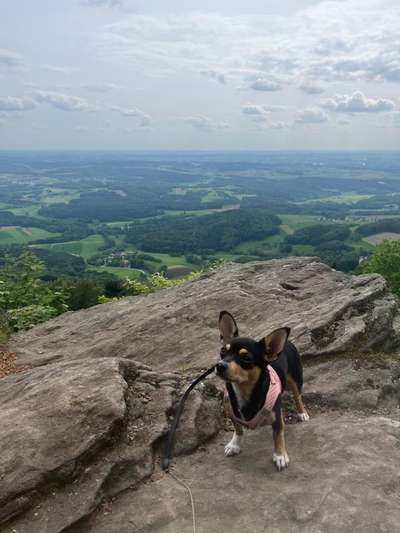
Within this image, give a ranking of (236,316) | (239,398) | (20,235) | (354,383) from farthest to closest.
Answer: (20,235)
(236,316)
(354,383)
(239,398)

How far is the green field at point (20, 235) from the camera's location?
16301cm

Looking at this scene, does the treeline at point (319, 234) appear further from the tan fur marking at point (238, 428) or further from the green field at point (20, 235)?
the tan fur marking at point (238, 428)

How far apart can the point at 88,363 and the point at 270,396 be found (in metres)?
3.66

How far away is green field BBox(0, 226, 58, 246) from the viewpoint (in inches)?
6418

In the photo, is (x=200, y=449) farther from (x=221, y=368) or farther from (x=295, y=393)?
(x=221, y=368)

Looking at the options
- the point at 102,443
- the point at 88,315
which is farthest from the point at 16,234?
the point at 102,443

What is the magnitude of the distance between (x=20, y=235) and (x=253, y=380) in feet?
614

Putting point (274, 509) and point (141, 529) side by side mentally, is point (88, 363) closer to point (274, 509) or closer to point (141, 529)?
point (141, 529)

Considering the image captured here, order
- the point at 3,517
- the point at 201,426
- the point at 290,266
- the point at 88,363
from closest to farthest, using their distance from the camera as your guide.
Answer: the point at 3,517 → the point at 201,426 → the point at 88,363 → the point at 290,266

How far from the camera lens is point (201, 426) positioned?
24.3 ft

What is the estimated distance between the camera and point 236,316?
13258 mm

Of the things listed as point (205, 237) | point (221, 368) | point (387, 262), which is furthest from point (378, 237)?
point (221, 368)

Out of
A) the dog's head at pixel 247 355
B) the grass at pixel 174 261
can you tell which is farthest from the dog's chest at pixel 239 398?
the grass at pixel 174 261

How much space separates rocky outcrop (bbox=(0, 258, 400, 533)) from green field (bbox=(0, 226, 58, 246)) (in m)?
160
